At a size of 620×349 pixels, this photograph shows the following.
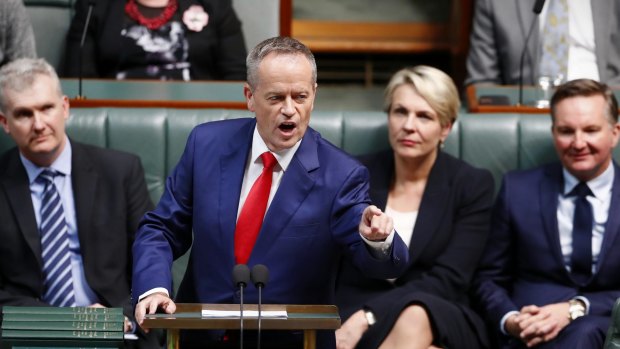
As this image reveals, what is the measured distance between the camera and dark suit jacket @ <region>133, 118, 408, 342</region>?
284cm

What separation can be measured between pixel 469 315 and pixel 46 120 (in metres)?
1.40

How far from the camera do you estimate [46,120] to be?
11.8ft

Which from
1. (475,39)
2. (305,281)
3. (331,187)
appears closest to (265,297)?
(305,281)

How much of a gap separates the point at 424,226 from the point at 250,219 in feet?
3.00

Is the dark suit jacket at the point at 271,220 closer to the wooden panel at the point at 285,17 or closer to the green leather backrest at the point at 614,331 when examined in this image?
the green leather backrest at the point at 614,331

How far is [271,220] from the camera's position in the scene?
9.31 ft

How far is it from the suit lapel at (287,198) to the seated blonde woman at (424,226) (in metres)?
0.67

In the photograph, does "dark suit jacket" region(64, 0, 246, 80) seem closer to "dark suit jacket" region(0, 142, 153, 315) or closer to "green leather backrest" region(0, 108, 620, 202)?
"green leather backrest" region(0, 108, 620, 202)

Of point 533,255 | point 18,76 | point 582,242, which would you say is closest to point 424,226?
point 533,255

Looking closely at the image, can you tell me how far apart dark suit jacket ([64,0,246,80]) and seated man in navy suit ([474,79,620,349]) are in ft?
4.43

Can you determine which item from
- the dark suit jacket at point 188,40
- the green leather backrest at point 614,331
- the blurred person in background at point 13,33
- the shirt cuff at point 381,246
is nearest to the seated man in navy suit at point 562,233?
the green leather backrest at point 614,331

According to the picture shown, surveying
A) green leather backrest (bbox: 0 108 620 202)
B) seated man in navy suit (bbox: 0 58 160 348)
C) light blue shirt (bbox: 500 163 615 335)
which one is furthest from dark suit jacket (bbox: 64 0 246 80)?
light blue shirt (bbox: 500 163 615 335)

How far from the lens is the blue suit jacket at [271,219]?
284 cm

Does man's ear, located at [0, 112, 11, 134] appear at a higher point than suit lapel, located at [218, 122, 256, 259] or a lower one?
higher
